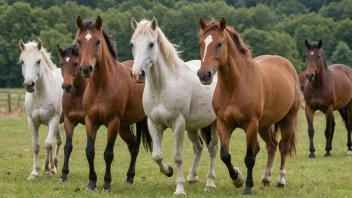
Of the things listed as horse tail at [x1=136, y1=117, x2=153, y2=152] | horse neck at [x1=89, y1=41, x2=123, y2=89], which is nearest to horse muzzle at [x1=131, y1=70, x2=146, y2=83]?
horse neck at [x1=89, y1=41, x2=123, y2=89]

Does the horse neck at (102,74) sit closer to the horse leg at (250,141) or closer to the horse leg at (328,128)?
the horse leg at (250,141)

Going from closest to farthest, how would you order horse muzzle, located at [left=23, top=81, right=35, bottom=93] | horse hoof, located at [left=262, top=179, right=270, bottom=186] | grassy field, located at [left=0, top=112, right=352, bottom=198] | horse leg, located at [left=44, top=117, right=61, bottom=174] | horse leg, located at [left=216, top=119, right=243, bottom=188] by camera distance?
horse leg, located at [left=216, top=119, right=243, bottom=188], grassy field, located at [left=0, top=112, right=352, bottom=198], horse hoof, located at [left=262, top=179, right=270, bottom=186], horse muzzle, located at [left=23, top=81, right=35, bottom=93], horse leg, located at [left=44, top=117, right=61, bottom=174]

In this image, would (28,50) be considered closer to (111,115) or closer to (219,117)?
(111,115)

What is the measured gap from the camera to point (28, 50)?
412 inches

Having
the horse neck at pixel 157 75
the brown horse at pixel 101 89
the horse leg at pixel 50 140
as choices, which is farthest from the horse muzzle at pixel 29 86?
the horse neck at pixel 157 75

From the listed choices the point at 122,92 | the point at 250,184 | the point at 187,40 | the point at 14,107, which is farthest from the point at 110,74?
the point at 187,40

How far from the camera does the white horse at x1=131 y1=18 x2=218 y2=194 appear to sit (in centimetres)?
841

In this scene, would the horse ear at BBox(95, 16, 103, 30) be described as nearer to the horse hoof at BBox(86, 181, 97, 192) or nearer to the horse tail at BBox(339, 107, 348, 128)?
the horse hoof at BBox(86, 181, 97, 192)

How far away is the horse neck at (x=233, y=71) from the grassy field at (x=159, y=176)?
1.63m

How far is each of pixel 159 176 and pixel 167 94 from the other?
3.15 metres

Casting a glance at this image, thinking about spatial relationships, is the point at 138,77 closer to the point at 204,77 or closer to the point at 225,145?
the point at 204,77

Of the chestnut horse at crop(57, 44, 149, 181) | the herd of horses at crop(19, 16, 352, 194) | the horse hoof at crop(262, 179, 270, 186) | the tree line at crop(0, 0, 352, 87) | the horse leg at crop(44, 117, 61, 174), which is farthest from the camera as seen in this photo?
the tree line at crop(0, 0, 352, 87)

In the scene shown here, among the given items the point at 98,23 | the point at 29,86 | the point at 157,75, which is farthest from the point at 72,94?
the point at 157,75

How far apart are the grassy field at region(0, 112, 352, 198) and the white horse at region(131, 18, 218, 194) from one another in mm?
725
